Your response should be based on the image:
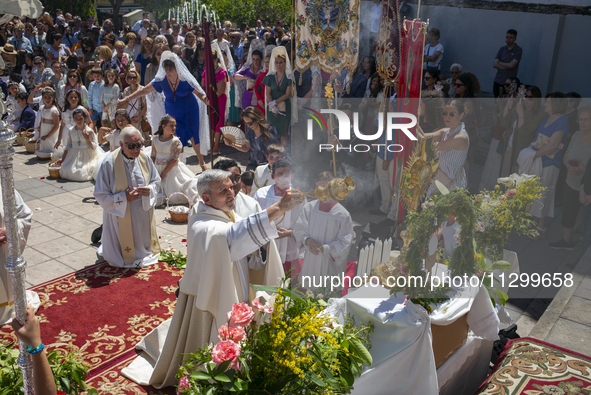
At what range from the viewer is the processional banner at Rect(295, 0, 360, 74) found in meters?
3.86

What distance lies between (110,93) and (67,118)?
1.31 meters

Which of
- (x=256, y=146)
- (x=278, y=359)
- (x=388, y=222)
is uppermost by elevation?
(x=388, y=222)

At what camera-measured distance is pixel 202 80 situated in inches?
400

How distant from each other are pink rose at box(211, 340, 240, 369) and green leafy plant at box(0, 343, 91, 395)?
42.7 inches

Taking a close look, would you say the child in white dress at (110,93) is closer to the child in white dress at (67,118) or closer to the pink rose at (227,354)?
the child in white dress at (67,118)

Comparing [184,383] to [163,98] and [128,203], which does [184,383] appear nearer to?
[128,203]

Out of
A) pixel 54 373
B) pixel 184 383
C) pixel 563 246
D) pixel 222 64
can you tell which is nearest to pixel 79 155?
pixel 222 64

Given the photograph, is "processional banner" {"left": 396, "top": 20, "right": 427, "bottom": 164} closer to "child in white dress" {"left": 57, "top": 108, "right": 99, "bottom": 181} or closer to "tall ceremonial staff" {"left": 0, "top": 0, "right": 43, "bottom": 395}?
"tall ceremonial staff" {"left": 0, "top": 0, "right": 43, "bottom": 395}

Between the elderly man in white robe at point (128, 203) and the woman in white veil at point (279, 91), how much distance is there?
3122 mm

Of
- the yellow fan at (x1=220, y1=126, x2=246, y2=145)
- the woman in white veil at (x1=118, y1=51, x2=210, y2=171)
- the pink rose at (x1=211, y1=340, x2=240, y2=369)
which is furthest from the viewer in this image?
the woman in white veil at (x1=118, y1=51, x2=210, y2=171)

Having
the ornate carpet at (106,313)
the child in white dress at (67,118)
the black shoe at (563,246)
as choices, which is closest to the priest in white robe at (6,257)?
the ornate carpet at (106,313)

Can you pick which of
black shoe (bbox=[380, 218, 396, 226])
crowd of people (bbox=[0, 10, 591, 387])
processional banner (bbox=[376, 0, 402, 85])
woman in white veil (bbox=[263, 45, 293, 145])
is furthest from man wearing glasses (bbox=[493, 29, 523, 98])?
black shoe (bbox=[380, 218, 396, 226])

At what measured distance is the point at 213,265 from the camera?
11.0 ft

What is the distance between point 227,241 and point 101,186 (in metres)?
2.82
